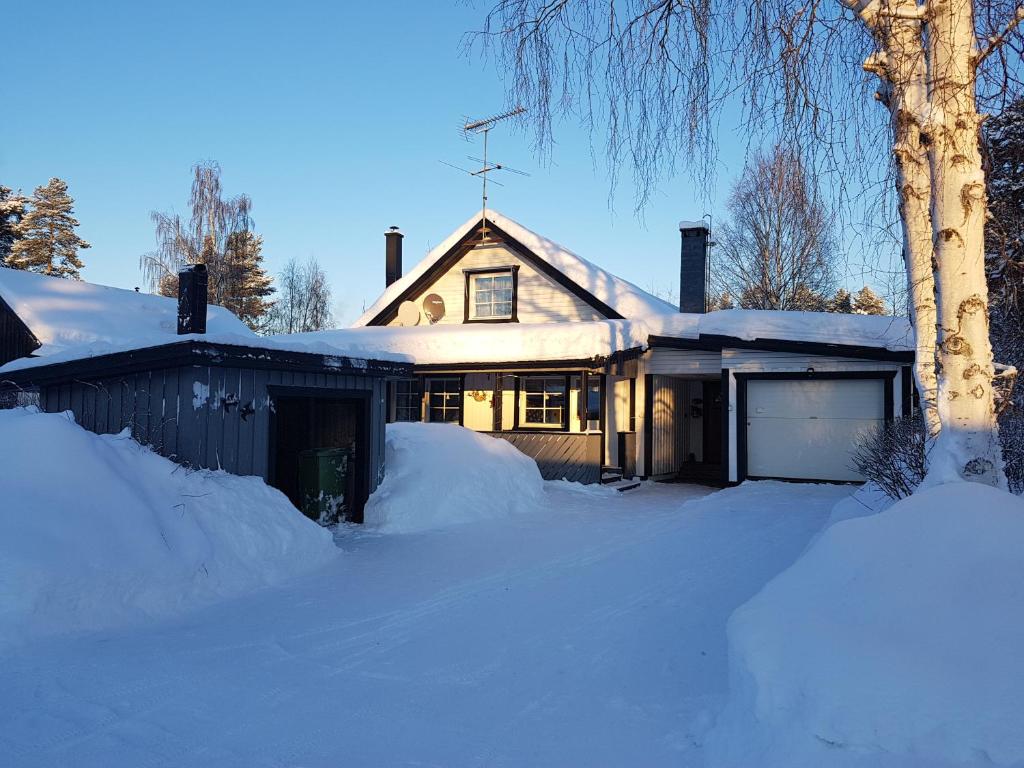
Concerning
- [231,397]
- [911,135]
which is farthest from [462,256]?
[911,135]

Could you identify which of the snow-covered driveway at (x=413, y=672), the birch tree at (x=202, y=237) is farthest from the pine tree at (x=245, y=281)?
the snow-covered driveway at (x=413, y=672)

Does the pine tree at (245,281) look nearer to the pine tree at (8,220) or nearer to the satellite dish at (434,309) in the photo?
the pine tree at (8,220)

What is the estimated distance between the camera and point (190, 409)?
7.10m

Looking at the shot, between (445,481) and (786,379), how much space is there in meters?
7.57

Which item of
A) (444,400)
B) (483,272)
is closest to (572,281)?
(483,272)

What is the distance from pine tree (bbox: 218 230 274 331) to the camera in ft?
105

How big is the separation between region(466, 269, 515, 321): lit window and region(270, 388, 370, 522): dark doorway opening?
8.83m

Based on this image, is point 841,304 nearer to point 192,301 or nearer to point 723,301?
point 723,301

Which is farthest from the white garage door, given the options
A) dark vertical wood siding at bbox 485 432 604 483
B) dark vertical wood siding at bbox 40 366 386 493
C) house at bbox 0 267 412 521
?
dark vertical wood siding at bbox 40 366 386 493

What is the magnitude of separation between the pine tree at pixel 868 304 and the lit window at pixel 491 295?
2290 centimetres

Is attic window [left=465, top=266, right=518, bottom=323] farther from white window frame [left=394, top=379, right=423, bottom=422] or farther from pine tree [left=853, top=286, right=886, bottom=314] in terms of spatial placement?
pine tree [left=853, top=286, right=886, bottom=314]

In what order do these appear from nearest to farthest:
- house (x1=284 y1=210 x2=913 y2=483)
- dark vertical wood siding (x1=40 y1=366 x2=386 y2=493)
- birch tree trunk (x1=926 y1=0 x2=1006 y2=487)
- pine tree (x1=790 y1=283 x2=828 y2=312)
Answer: birch tree trunk (x1=926 y1=0 x2=1006 y2=487) → dark vertical wood siding (x1=40 y1=366 x2=386 y2=493) → house (x1=284 y1=210 x2=913 y2=483) → pine tree (x1=790 y1=283 x2=828 y2=312)

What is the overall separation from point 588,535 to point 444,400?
335 inches

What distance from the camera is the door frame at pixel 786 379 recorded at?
42.6 ft
